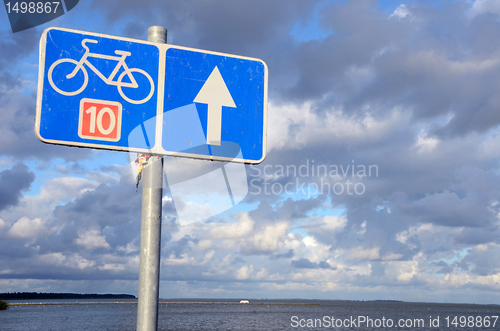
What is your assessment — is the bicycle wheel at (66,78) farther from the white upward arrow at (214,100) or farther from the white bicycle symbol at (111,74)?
the white upward arrow at (214,100)

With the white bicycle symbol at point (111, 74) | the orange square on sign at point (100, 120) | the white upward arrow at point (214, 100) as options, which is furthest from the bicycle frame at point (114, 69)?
the white upward arrow at point (214, 100)

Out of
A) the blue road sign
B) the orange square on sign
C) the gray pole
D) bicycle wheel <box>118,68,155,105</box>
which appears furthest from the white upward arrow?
the orange square on sign

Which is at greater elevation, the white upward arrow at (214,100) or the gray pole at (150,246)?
the white upward arrow at (214,100)

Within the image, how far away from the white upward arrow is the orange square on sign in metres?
0.61

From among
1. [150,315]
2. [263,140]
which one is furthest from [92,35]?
[150,315]

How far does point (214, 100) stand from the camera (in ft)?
10.9

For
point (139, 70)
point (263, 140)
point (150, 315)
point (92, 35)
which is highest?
point (92, 35)

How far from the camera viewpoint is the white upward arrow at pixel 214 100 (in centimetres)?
324

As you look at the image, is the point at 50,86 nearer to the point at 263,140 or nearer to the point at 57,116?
the point at 57,116

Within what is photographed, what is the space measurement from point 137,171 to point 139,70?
767 millimetres

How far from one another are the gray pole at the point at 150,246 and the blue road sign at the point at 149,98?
183mm

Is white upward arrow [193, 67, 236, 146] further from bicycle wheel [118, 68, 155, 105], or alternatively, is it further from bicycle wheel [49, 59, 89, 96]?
bicycle wheel [49, 59, 89, 96]

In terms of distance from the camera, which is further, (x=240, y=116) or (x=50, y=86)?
(x=240, y=116)

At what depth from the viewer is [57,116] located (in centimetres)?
293
